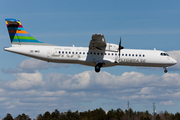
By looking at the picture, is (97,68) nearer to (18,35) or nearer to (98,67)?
(98,67)

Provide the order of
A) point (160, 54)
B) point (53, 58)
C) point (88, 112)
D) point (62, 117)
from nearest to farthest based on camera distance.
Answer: point (53, 58) < point (160, 54) < point (62, 117) < point (88, 112)

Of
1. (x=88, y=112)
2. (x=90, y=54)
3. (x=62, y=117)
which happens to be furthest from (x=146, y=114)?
(x=90, y=54)

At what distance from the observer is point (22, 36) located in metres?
36.5

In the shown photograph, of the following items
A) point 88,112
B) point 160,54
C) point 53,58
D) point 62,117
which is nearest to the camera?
point 53,58

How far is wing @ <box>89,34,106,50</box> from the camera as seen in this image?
32469 millimetres

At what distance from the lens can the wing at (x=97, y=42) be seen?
32469mm

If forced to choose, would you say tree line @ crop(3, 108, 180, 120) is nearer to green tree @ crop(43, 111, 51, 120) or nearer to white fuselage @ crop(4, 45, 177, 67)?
green tree @ crop(43, 111, 51, 120)

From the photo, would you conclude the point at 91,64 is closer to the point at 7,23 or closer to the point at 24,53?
the point at 24,53

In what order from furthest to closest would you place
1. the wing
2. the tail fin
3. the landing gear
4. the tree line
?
1. the tree line
2. the tail fin
3. the landing gear
4. the wing

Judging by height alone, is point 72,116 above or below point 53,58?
below

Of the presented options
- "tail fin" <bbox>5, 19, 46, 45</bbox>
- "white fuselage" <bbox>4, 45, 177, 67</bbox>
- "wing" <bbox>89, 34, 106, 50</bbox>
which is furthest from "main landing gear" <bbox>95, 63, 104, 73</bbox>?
"tail fin" <bbox>5, 19, 46, 45</bbox>

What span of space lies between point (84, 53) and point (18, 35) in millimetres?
9449

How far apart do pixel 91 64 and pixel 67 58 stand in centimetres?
333

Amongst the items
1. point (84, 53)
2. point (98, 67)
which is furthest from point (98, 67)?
point (84, 53)
